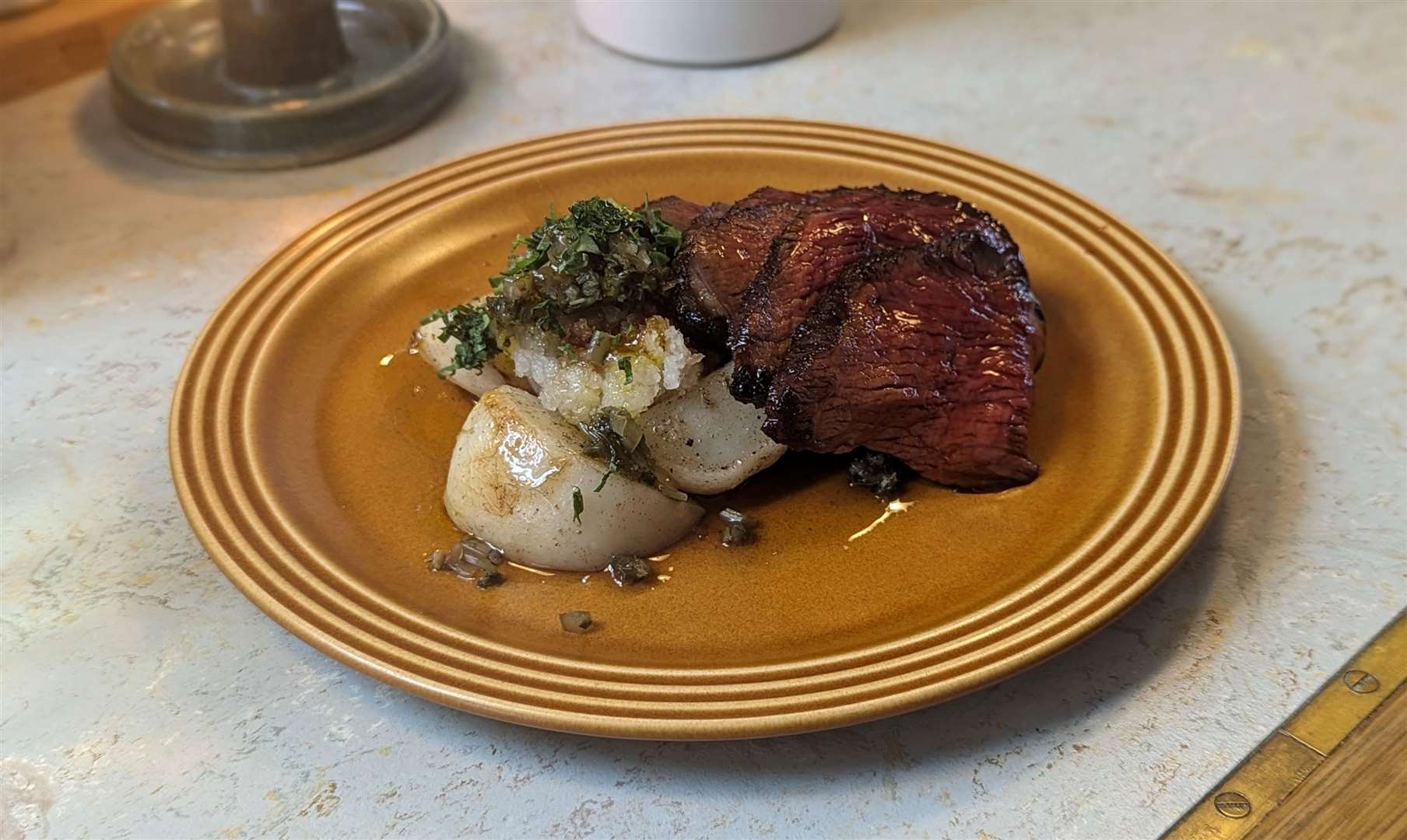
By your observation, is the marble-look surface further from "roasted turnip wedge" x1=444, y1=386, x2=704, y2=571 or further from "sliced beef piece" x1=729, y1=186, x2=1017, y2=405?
"sliced beef piece" x1=729, y1=186, x2=1017, y2=405

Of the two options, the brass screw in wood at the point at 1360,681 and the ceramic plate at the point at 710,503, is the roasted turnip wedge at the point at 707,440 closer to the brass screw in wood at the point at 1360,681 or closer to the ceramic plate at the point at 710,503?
the ceramic plate at the point at 710,503

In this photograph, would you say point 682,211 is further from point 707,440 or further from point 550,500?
point 550,500

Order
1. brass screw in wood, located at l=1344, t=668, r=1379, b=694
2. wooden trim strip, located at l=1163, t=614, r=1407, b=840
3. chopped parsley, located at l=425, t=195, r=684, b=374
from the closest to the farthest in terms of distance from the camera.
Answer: wooden trim strip, located at l=1163, t=614, r=1407, b=840 → brass screw in wood, located at l=1344, t=668, r=1379, b=694 → chopped parsley, located at l=425, t=195, r=684, b=374

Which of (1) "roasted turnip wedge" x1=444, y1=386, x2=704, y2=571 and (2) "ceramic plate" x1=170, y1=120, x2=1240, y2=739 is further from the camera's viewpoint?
(1) "roasted turnip wedge" x1=444, y1=386, x2=704, y2=571

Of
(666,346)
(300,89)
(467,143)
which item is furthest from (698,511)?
(300,89)

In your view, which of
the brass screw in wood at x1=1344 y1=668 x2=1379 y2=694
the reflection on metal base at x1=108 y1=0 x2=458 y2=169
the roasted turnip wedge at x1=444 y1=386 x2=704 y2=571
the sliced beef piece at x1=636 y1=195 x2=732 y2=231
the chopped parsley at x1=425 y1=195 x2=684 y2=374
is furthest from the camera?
the reflection on metal base at x1=108 y1=0 x2=458 y2=169

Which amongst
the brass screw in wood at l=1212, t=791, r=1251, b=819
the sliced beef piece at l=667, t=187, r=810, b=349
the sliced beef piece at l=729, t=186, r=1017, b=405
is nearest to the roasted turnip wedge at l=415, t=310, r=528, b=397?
the sliced beef piece at l=667, t=187, r=810, b=349

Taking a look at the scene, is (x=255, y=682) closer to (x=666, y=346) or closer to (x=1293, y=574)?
(x=666, y=346)

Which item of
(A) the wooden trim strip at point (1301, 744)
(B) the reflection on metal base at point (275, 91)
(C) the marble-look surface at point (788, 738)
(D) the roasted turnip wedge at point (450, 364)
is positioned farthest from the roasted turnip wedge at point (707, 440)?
(B) the reflection on metal base at point (275, 91)
